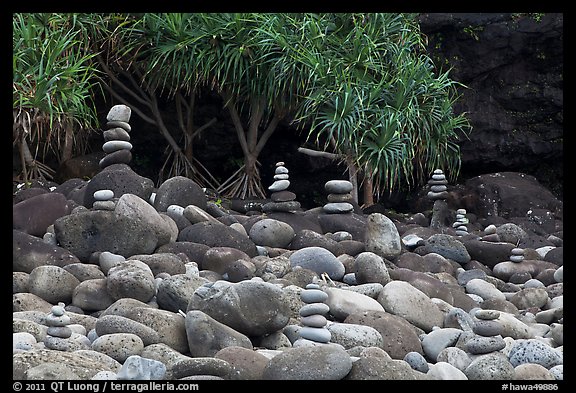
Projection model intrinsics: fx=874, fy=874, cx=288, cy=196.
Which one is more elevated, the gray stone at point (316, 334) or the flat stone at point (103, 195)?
the flat stone at point (103, 195)

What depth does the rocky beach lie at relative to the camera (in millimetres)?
4023

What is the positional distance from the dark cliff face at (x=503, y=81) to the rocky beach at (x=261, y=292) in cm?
392

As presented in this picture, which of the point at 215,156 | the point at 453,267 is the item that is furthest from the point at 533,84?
the point at 453,267

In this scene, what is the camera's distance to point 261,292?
4613mm

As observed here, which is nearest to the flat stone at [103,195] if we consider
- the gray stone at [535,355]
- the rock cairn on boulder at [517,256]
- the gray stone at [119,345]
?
the gray stone at [119,345]

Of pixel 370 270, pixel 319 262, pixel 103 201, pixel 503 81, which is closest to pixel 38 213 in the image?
pixel 103 201

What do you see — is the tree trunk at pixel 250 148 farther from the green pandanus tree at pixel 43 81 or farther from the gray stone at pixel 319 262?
the gray stone at pixel 319 262

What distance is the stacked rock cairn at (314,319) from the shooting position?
4.51 meters

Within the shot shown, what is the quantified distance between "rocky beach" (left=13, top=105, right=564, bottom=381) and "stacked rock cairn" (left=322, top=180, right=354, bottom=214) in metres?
0.01

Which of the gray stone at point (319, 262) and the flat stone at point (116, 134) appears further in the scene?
the flat stone at point (116, 134)

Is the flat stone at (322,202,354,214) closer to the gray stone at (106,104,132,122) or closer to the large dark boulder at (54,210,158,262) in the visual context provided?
the gray stone at (106,104,132,122)

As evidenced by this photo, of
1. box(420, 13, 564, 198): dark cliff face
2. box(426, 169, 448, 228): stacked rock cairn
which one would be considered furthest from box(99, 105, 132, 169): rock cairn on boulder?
box(420, 13, 564, 198): dark cliff face

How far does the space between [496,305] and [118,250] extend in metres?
2.58

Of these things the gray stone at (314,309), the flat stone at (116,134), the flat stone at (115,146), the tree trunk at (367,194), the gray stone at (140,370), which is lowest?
the tree trunk at (367,194)
